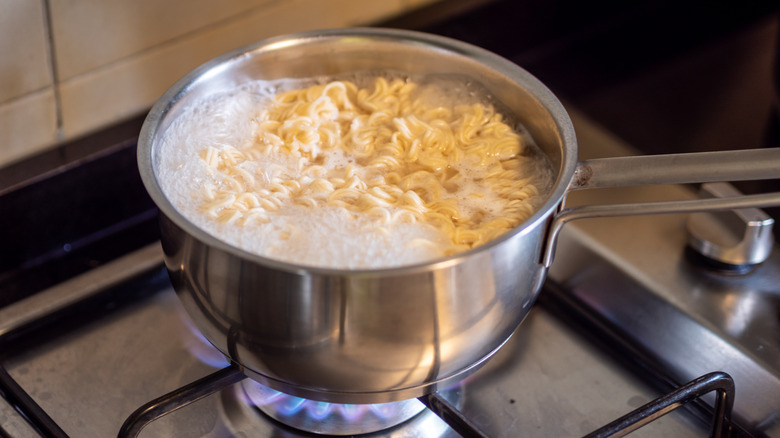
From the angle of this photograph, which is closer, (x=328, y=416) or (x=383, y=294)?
(x=383, y=294)

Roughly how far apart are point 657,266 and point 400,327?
20.6 inches

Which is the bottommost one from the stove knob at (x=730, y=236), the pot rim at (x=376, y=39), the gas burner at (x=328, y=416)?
the gas burner at (x=328, y=416)

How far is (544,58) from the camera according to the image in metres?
1.53

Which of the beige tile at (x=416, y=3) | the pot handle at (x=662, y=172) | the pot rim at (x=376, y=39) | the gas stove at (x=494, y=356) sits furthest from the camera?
the beige tile at (x=416, y=3)

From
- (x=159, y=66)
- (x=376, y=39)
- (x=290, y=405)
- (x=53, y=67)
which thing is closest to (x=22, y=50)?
(x=53, y=67)

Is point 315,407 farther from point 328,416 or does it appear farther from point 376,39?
point 376,39

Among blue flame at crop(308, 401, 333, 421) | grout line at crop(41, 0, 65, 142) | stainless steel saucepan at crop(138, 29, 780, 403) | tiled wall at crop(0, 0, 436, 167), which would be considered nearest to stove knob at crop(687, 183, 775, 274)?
stainless steel saucepan at crop(138, 29, 780, 403)

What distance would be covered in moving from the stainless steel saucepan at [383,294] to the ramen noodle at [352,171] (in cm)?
6

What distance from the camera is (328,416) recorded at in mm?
922

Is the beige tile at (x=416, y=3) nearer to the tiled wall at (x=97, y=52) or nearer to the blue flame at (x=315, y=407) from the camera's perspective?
the tiled wall at (x=97, y=52)

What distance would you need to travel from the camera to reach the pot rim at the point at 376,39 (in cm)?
68

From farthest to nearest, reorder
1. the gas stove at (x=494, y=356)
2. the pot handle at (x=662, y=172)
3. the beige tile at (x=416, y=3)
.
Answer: the beige tile at (x=416, y=3)
the gas stove at (x=494, y=356)
the pot handle at (x=662, y=172)

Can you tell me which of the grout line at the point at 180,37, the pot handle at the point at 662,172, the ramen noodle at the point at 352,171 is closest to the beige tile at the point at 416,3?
the grout line at the point at 180,37

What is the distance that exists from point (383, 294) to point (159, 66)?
0.65m
